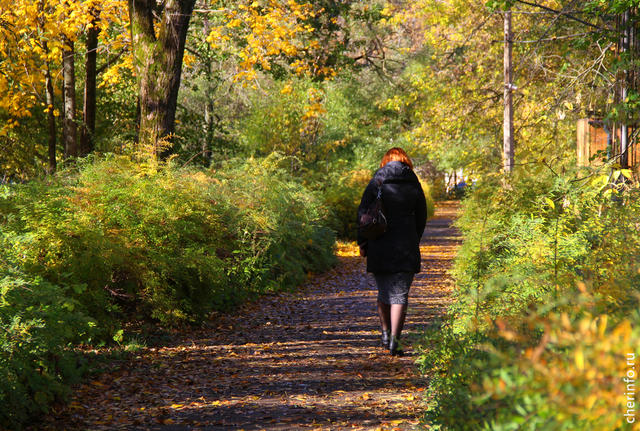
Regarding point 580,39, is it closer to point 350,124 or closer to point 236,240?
point 236,240

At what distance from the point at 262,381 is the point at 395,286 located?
1731mm

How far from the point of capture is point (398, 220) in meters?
6.53

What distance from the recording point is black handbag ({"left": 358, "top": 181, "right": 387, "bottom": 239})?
641cm

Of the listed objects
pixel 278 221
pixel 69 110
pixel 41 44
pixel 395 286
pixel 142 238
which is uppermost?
pixel 41 44

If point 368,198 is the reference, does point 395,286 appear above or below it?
below

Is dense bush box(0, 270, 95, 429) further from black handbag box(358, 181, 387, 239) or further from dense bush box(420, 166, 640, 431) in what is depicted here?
black handbag box(358, 181, 387, 239)

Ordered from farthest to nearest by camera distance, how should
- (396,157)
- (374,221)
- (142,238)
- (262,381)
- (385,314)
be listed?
(142,238) < (396,157) < (385,314) < (374,221) < (262,381)

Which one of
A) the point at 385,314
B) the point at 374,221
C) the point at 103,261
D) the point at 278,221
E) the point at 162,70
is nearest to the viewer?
the point at 103,261

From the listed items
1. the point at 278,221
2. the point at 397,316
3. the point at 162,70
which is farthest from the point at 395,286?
the point at 162,70

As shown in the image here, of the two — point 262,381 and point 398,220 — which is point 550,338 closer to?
point 262,381

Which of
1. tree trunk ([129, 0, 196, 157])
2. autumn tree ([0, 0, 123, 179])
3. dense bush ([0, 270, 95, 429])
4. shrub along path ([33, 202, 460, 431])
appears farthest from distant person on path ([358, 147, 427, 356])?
autumn tree ([0, 0, 123, 179])

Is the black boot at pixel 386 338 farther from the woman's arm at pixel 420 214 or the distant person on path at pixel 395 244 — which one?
the woman's arm at pixel 420 214

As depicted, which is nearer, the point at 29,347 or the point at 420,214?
the point at 29,347

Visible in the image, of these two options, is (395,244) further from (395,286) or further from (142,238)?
(142,238)
